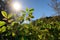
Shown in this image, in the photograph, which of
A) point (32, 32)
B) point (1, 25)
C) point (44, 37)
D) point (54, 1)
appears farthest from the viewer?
point (54, 1)

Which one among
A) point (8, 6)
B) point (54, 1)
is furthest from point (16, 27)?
point (54, 1)

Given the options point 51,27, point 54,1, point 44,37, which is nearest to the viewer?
point 44,37

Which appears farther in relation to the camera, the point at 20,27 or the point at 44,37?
the point at 44,37

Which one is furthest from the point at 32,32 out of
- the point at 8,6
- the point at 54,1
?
the point at 54,1

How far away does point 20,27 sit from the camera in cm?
178

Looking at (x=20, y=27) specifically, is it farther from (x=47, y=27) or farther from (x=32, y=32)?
(x=47, y=27)

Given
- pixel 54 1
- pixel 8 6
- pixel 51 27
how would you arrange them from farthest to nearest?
pixel 54 1 < pixel 8 6 < pixel 51 27

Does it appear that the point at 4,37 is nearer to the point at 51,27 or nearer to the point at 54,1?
the point at 51,27

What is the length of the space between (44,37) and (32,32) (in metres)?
0.24

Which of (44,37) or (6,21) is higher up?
(6,21)

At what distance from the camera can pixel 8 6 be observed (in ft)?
97.5

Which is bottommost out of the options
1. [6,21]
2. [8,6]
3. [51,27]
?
[8,6]

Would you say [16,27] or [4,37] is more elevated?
[16,27]

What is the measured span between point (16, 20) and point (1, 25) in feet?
0.58
